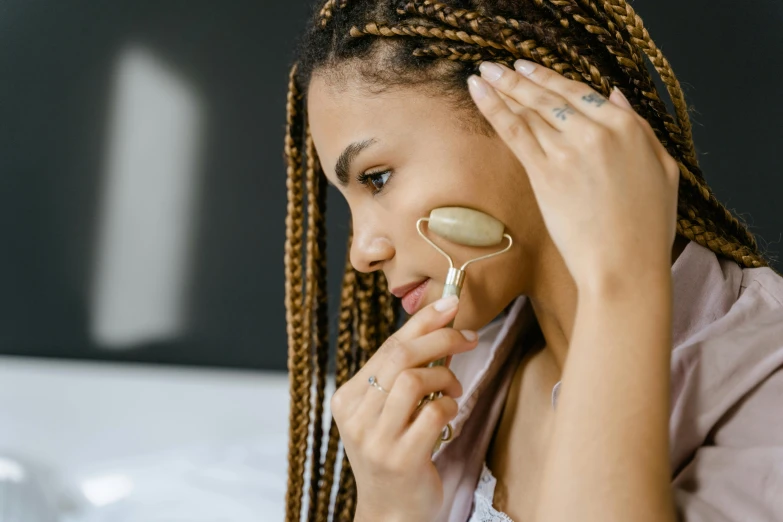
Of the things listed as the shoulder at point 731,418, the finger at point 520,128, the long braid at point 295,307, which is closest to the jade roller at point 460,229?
the finger at point 520,128

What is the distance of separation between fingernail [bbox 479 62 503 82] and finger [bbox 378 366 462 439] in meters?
0.34

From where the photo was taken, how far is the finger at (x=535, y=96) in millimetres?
741

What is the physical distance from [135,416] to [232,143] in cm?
64

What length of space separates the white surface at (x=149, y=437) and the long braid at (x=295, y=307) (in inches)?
9.8

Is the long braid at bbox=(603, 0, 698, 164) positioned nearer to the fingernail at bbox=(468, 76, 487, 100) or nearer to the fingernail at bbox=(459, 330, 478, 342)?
the fingernail at bbox=(468, 76, 487, 100)

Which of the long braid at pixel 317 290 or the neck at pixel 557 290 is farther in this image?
the long braid at pixel 317 290

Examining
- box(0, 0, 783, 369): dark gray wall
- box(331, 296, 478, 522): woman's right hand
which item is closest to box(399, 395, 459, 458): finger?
box(331, 296, 478, 522): woman's right hand

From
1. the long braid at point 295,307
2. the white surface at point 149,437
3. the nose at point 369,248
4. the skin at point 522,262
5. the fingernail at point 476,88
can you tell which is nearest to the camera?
the skin at point 522,262

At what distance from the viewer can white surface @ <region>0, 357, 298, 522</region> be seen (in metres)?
1.50

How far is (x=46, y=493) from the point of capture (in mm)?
1543

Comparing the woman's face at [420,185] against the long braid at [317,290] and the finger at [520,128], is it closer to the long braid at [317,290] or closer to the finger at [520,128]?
the finger at [520,128]

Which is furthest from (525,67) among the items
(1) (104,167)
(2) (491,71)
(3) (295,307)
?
(1) (104,167)

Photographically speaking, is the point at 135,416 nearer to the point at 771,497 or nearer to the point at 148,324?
the point at 148,324

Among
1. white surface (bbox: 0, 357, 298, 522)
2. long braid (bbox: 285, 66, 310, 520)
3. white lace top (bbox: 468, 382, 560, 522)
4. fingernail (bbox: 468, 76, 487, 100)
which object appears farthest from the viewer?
white surface (bbox: 0, 357, 298, 522)
